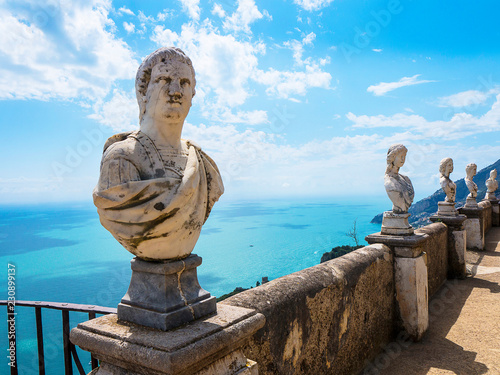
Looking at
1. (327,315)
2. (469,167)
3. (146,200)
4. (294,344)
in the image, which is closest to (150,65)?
(146,200)

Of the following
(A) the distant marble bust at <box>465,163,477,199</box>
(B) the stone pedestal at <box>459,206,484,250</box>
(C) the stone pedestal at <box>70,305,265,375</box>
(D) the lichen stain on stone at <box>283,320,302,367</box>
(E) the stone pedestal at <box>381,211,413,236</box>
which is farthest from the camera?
(A) the distant marble bust at <box>465,163,477,199</box>

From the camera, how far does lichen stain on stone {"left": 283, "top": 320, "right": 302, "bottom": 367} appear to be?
8.01 ft

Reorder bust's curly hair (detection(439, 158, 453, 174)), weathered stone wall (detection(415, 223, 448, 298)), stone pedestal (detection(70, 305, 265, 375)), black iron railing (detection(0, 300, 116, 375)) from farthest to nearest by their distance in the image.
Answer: bust's curly hair (detection(439, 158, 453, 174)) < weathered stone wall (detection(415, 223, 448, 298)) < black iron railing (detection(0, 300, 116, 375)) < stone pedestal (detection(70, 305, 265, 375))

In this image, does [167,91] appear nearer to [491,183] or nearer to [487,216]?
[487,216]

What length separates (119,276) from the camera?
20.9 m

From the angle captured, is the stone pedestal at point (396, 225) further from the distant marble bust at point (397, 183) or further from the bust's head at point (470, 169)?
the bust's head at point (470, 169)

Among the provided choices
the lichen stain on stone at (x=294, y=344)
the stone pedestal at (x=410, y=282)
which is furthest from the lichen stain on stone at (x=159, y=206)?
the stone pedestal at (x=410, y=282)

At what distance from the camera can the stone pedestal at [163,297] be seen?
1.47 meters

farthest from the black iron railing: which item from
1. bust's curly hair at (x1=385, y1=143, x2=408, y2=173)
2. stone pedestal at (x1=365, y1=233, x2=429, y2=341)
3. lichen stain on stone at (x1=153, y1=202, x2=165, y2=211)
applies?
bust's curly hair at (x1=385, y1=143, x2=408, y2=173)

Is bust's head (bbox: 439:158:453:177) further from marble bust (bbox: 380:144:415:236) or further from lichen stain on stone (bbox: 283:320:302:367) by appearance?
lichen stain on stone (bbox: 283:320:302:367)

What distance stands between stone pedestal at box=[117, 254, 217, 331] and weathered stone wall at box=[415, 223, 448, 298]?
5082 millimetres

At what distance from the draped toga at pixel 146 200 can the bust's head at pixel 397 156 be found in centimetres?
363

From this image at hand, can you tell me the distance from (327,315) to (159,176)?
6.90ft

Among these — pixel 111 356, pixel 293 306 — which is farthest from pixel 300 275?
pixel 111 356
